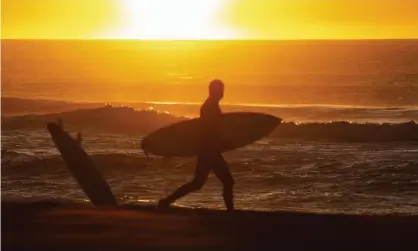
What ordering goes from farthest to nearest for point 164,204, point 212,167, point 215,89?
point 164,204
point 212,167
point 215,89

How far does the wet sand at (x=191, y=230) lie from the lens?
7344 millimetres

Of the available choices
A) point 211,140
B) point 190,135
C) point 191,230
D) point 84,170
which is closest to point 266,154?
point 190,135

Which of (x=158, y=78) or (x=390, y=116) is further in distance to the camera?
(x=158, y=78)

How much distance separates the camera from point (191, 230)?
7.95 meters

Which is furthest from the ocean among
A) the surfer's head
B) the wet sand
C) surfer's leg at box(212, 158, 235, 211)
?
the surfer's head

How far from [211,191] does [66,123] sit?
1857 cm

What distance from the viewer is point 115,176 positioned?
1706 centimetres

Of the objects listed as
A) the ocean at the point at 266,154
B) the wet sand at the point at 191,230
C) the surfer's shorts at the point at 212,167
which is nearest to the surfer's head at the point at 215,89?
the surfer's shorts at the point at 212,167

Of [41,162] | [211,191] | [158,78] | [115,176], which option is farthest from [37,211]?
[158,78]

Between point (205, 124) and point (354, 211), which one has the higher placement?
point (205, 124)

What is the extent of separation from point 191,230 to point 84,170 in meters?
2.19

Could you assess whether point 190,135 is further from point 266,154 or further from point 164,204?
point 266,154

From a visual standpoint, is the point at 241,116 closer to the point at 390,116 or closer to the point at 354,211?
the point at 354,211

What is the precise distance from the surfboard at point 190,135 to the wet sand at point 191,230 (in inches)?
36.9
